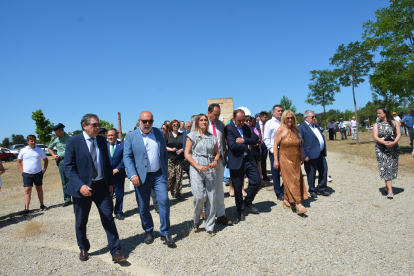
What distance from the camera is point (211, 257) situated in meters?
3.73

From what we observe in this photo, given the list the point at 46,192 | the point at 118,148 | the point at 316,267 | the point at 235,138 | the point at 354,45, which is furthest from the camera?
the point at 354,45

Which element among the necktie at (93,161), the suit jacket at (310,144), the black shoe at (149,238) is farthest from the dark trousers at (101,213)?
the suit jacket at (310,144)

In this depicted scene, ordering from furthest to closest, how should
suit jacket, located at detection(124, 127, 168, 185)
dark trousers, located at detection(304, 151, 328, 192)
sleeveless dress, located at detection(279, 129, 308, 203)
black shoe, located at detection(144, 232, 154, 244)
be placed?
dark trousers, located at detection(304, 151, 328, 192)
sleeveless dress, located at detection(279, 129, 308, 203)
black shoe, located at detection(144, 232, 154, 244)
suit jacket, located at detection(124, 127, 168, 185)

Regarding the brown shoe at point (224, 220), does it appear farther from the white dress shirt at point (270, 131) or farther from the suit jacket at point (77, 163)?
the suit jacket at point (77, 163)

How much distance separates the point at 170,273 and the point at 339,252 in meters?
2.37

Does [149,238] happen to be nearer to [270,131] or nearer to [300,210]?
[300,210]

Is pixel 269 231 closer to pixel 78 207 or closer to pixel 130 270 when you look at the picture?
pixel 130 270

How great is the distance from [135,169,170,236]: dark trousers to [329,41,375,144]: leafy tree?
2010 cm

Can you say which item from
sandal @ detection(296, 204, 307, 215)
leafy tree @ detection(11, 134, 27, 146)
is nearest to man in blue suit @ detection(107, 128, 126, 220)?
sandal @ detection(296, 204, 307, 215)

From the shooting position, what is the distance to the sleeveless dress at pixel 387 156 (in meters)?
6.04

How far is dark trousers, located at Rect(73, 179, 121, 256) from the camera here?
3834 mm

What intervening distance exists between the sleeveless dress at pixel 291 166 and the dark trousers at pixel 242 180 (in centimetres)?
61

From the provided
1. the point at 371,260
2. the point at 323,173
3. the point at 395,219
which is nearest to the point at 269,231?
the point at 371,260

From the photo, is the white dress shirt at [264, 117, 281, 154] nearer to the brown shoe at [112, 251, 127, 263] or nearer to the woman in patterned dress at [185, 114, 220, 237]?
the woman in patterned dress at [185, 114, 220, 237]
